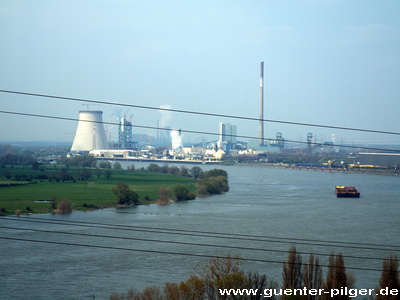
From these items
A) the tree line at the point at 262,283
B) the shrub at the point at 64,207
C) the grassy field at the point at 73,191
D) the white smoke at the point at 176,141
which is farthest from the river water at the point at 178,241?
the white smoke at the point at 176,141

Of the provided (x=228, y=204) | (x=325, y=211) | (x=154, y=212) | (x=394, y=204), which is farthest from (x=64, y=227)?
(x=394, y=204)

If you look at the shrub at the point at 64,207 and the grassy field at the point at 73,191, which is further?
the grassy field at the point at 73,191

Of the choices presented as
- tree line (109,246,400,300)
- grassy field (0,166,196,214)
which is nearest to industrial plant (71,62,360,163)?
grassy field (0,166,196,214)

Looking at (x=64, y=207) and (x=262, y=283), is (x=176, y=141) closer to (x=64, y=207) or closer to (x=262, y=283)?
(x=64, y=207)

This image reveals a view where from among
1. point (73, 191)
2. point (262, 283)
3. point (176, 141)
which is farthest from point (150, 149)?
point (262, 283)

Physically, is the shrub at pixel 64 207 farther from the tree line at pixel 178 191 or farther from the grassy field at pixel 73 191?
the tree line at pixel 178 191

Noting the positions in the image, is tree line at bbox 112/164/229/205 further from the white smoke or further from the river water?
the white smoke

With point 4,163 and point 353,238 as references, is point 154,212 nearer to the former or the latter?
point 353,238
